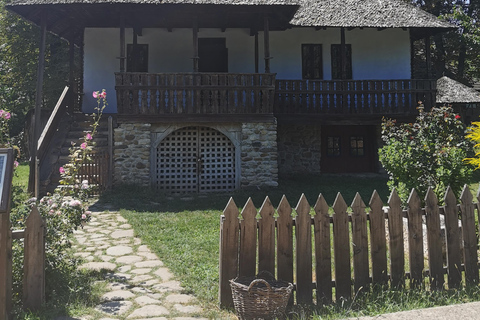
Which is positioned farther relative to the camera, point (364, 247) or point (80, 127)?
point (80, 127)

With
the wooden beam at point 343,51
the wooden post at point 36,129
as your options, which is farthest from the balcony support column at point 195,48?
the wooden beam at point 343,51

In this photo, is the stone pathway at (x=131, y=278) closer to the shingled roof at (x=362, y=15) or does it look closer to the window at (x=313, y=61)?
the shingled roof at (x=362, y=15)

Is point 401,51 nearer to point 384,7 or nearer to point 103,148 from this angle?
point 384,7

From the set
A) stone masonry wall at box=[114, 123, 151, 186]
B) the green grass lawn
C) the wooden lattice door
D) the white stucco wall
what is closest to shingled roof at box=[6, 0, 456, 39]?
the white stucco wall

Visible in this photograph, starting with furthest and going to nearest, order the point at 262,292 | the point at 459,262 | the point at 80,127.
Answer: the point at 80,127 < the point at 459,262 < the point at 262,292

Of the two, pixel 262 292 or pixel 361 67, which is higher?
pixel 361 67

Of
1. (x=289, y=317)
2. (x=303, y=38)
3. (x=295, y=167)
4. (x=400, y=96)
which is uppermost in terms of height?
(x=303, y=38)

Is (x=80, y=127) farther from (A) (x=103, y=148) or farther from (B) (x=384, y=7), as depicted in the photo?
(B) (x=384, y=7)

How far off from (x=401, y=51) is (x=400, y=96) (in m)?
2.63

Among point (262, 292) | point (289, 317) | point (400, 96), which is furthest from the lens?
point (400, 96)

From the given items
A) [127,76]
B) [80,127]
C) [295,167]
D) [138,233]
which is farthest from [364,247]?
[295,167]

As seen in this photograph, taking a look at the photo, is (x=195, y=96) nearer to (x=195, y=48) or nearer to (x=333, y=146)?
(x=195, y=48)

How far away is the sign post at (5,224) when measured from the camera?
3248mm

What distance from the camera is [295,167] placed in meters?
14.6
